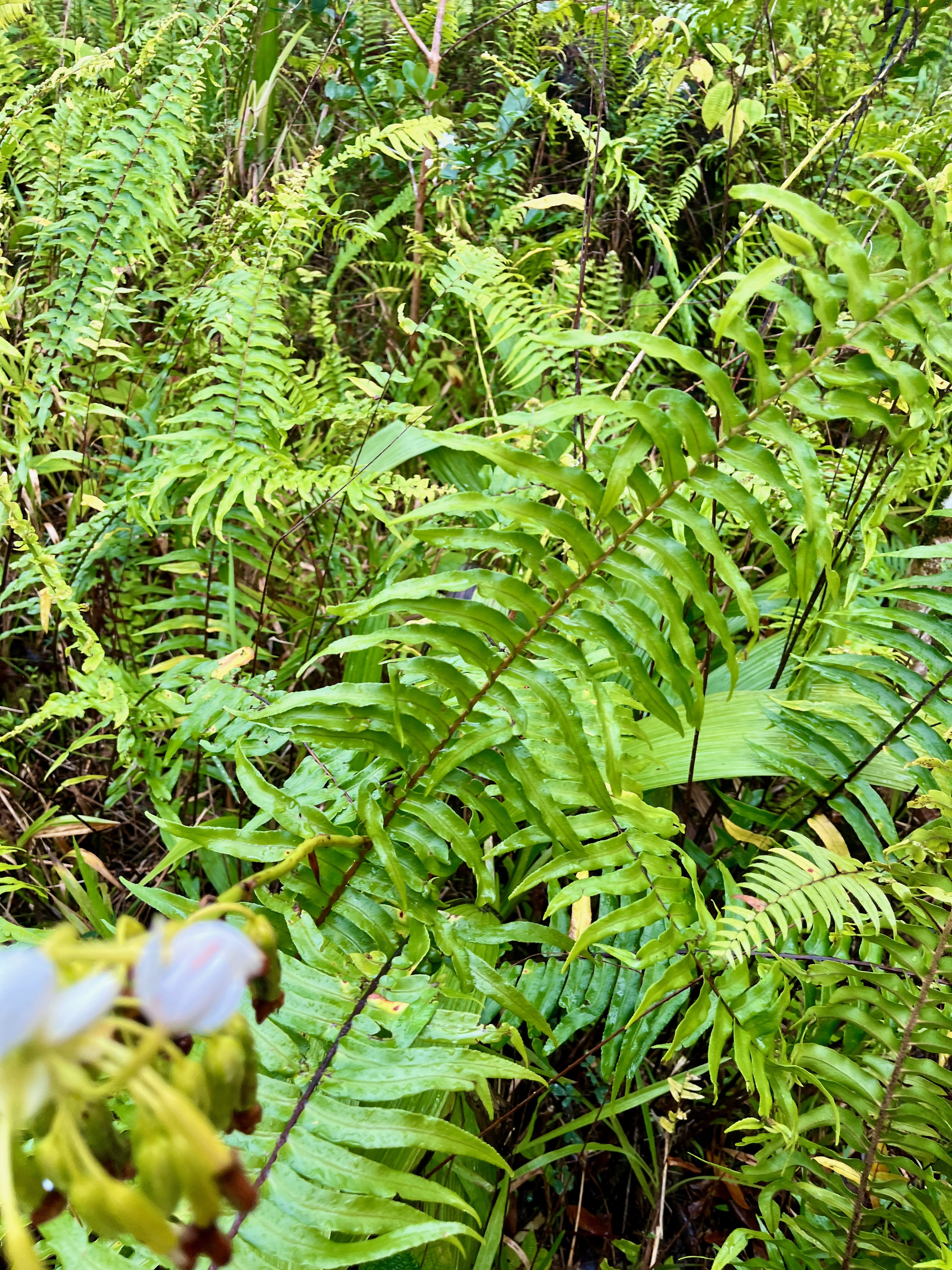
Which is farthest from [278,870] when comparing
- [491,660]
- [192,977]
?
[491,660]

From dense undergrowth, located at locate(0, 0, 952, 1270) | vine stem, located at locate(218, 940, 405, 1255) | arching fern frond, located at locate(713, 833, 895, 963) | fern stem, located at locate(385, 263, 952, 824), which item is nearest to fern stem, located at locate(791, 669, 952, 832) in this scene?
dense undergrowth, located at locate(0, 0, 952, 1270)

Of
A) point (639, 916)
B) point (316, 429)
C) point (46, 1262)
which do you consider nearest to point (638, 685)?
point (639, 916)

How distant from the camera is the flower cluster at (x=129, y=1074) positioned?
0.24 meters

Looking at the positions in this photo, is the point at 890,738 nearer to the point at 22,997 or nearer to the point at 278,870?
the point at 278,870

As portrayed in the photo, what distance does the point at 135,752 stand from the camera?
1317mm

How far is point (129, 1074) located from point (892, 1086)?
94 cm

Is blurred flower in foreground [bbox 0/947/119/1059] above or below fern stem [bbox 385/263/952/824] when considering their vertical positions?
above

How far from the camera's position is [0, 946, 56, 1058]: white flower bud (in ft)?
0.78

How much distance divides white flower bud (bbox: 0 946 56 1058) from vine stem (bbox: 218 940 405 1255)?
0.46m

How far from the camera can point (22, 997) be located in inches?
9.4

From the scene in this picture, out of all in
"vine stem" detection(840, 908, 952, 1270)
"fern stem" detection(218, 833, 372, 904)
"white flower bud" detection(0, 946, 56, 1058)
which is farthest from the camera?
"vine stem" detection(840, 908, 952, 1270)

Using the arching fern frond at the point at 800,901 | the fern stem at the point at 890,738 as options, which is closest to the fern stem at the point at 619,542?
the arching fern frond at the point at 800,901

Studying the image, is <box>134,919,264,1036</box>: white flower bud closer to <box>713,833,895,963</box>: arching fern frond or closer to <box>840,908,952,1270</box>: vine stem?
<box>713,833,895,963</box>: arching fern frond

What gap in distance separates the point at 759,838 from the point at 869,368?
73 centimetres
